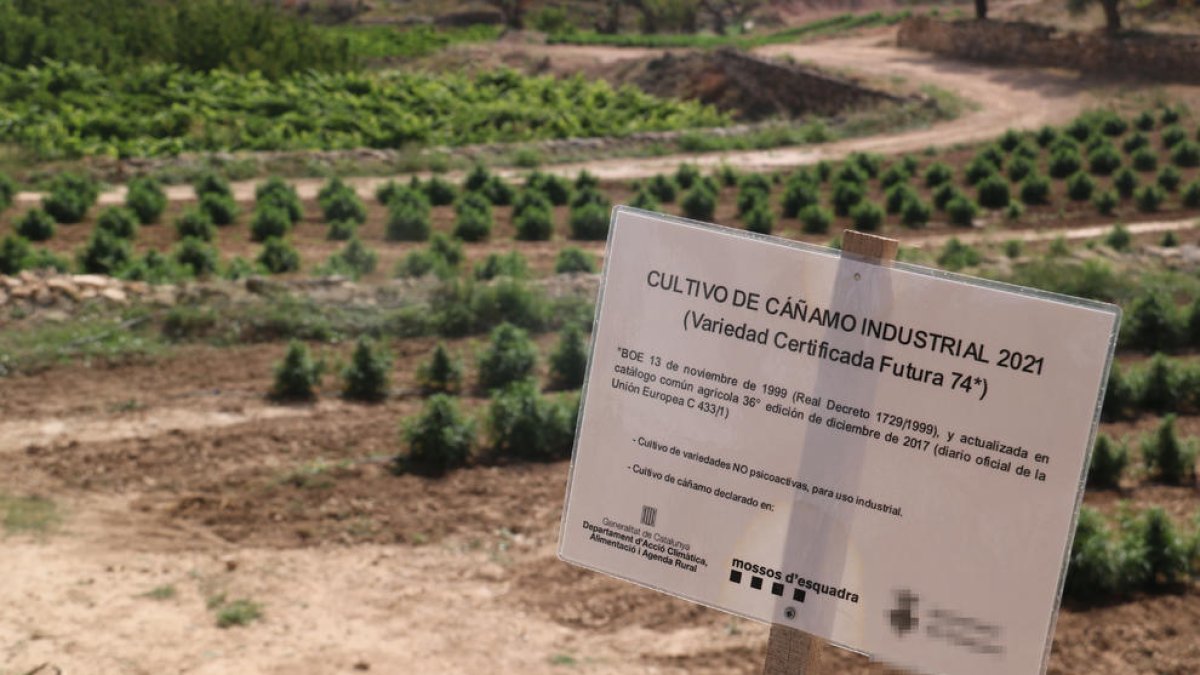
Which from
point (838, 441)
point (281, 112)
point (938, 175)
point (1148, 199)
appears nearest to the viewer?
point (838, 441)

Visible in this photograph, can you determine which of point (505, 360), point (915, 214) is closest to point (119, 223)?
point (505, 360)

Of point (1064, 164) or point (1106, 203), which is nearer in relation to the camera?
point (1106, 203)

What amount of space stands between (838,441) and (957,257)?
12255 millimetres

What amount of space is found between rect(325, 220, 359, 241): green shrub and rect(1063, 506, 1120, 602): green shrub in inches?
447

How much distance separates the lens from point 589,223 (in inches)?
687

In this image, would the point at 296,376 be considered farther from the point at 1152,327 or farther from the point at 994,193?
the point at 994,193

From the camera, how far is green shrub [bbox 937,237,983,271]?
47.9ft

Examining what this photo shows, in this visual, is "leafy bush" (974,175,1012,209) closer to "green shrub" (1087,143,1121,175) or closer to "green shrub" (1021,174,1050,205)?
"green shrub" (1021,174,1050,205)

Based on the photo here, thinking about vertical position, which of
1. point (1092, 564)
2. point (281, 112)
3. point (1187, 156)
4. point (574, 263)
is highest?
point (1187, 156)

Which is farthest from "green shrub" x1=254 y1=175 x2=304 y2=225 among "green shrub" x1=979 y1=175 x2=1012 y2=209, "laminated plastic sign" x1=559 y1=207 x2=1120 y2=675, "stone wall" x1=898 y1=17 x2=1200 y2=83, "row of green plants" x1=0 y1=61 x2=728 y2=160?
"stone wall" x1=898 y1=17 x2=1200 y2=83

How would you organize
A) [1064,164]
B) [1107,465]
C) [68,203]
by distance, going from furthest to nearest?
[1064,164] < [68,203] < [1107,465]

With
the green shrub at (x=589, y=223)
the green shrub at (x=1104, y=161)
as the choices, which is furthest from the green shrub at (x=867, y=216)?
the green shrub at (x=1104, y=161)

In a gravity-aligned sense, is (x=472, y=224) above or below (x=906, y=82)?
below

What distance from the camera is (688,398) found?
11.0 ft
